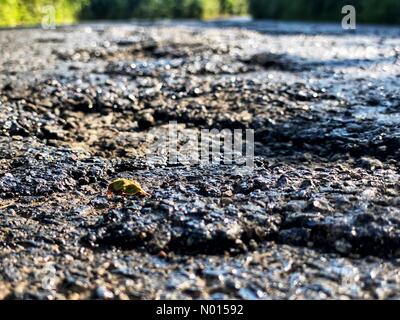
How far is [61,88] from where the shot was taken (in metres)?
3.43

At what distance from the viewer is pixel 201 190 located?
1834 millimetres

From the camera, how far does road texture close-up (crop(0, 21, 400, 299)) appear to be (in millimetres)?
1318

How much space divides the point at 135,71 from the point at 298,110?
5.41ft

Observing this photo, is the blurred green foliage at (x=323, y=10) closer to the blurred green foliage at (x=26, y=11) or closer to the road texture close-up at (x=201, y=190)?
the blurred green foliage at (x=26, y=11)

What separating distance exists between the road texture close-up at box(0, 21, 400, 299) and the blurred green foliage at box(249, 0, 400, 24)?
9578 mm

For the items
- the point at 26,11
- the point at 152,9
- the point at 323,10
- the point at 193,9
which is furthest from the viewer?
the point at 152,9

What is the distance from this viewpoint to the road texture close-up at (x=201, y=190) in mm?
1318

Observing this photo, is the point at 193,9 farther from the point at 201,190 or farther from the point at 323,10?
the point at 201,190

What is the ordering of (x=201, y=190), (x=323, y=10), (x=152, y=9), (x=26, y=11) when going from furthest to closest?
(x=152, y=9)
(x=323, y=10)
(x=26, y=11)
(x=201, y=190)

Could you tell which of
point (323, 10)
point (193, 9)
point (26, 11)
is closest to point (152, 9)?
point (193, 9)

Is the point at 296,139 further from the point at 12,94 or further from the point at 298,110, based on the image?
the point at 12,94

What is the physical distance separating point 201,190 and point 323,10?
15.1 m

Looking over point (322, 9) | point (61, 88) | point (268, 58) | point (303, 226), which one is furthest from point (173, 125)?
point (322, 9)

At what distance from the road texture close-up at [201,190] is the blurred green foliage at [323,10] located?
958cm
